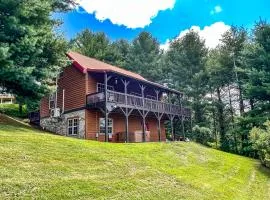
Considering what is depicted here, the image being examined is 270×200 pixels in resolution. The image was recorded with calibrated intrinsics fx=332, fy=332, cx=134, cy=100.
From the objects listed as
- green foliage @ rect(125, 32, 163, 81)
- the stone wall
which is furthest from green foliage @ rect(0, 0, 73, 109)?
green foliage @ rect(125, 32, 163, 81)

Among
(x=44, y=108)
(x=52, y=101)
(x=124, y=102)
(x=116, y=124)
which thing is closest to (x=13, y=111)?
(x=44, y=108)

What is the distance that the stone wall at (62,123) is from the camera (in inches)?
1056

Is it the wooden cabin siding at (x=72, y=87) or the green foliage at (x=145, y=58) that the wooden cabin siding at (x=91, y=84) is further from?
the green foliage at (x=145, y=58)

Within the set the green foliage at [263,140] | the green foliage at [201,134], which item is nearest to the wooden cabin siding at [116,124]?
the green foliage at [201,134]

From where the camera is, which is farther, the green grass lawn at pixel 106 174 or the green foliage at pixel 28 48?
the green foliage at pixel 28 48

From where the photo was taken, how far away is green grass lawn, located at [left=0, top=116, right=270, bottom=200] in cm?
1055

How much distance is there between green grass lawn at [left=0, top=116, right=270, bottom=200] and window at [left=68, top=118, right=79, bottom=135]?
27.8 feet

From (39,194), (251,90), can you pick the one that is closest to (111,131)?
(251,90)

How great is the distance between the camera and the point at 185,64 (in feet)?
161

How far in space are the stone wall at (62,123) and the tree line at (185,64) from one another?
2.39 m

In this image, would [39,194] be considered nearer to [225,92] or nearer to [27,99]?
[27,99]

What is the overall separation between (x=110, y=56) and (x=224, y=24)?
59.7 ft

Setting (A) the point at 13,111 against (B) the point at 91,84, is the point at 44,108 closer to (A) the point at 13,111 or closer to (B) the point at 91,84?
(B) the point at 91,84

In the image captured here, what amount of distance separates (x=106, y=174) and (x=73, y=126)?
49.7 ft
